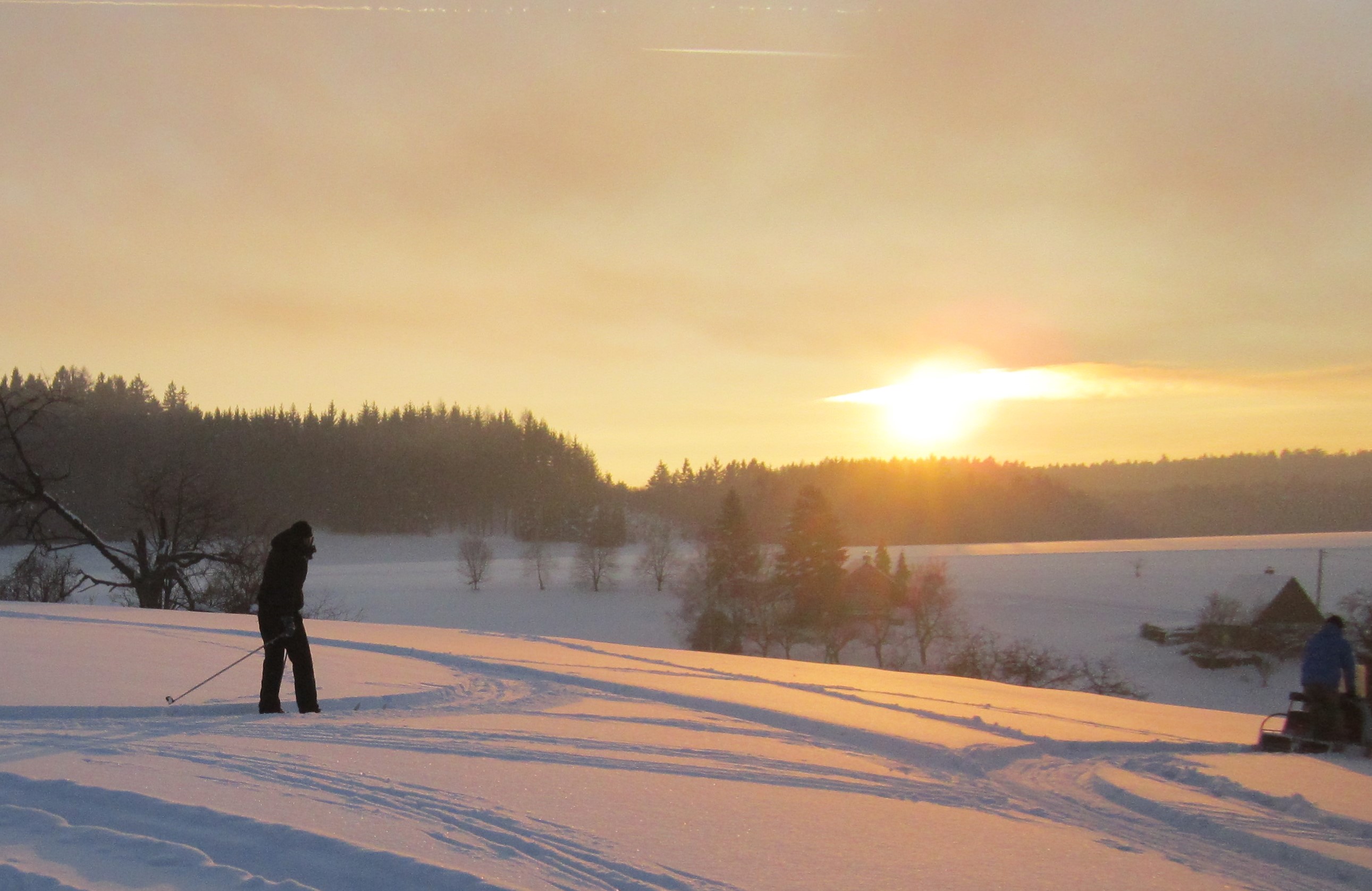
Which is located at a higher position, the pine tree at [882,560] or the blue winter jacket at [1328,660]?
the blue winter jacket at [1328,660]

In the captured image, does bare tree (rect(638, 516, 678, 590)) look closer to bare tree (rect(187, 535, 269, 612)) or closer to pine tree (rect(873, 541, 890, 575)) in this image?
pine tree (rect(873, 541, 890, 575))

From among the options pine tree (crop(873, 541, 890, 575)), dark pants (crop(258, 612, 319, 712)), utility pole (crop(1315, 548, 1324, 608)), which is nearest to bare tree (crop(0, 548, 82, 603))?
dark pants (crop(258, 612, 319, 712))

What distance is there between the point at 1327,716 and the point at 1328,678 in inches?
16.7

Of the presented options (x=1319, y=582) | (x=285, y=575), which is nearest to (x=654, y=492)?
(x=1319, y=582)

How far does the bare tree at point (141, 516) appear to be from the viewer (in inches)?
1013

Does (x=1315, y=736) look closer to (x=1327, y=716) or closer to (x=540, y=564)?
(x=1327, y=716)

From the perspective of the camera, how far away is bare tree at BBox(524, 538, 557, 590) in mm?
72500

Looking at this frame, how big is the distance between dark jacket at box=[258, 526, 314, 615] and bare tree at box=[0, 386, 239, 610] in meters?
19.7

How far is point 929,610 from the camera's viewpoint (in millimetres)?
52031

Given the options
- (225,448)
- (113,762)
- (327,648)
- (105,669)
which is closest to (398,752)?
(113,762)

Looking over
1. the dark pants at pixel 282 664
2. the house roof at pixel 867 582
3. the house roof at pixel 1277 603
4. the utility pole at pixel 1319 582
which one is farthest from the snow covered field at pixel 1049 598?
the dark pants at pixel 282 664

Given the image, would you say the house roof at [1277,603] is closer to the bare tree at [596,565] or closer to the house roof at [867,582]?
the house roof at [867,582]

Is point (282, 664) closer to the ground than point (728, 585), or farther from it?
farther from it

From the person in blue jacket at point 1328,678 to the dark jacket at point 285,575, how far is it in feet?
36.7
